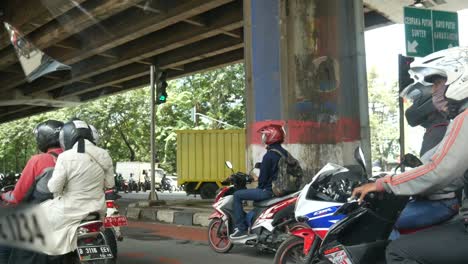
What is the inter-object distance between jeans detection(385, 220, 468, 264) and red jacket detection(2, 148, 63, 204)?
2762 mm

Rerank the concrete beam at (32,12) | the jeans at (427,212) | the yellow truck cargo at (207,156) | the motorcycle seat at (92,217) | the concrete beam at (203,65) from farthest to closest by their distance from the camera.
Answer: the yellow truck cargo at (207,156), the concrete beam at (203,65), the concrete beam at (32,12), the motorcycle seat at (92,217), the jeans at (427,212)

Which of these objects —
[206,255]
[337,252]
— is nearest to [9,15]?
[206,255]

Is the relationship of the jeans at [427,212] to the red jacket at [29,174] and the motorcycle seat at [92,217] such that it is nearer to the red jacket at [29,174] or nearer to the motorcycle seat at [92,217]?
the motorcycle seat at [92,217]

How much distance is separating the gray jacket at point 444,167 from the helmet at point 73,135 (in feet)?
8.47

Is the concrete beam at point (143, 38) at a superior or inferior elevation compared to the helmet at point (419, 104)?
superior

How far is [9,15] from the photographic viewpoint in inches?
528

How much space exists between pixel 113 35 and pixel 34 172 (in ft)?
37.1

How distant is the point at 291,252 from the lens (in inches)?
195

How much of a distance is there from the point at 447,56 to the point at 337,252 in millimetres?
1170

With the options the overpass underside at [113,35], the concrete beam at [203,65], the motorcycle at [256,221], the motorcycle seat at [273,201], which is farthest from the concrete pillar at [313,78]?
the concrete beam at [203,65]

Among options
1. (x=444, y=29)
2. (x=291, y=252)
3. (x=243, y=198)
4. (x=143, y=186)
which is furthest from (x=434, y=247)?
(x=143, y=186)

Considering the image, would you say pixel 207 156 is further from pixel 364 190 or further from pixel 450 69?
pixel 450 69

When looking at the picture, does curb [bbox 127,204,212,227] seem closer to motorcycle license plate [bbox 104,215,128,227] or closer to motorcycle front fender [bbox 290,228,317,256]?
motorcycle license plate [bbox 104,215,128,227]

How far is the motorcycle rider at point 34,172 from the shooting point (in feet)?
13.0
